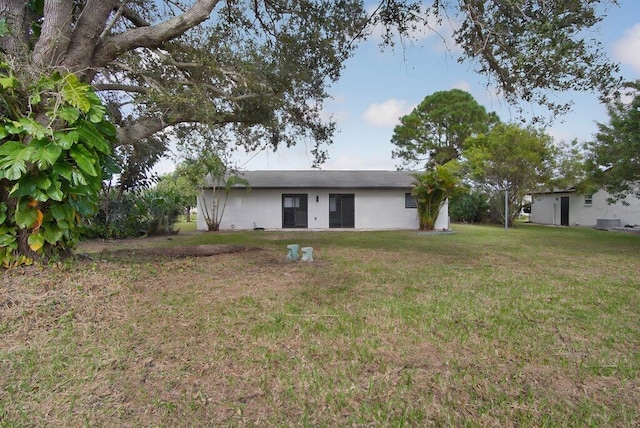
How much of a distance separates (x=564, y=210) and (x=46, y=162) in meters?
27.1

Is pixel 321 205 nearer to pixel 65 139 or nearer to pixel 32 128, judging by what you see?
pixel 65 139

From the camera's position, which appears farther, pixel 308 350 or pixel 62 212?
pixel 62 212

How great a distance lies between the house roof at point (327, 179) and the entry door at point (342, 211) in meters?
0.92

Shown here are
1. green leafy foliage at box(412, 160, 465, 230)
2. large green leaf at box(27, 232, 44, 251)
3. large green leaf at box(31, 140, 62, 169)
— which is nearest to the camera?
large green leaf at box(31, 140, 62, 169)

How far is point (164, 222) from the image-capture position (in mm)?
14547

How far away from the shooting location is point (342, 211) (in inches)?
738

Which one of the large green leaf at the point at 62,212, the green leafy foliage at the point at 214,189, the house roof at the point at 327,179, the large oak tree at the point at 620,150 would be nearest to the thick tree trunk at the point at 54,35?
the large green leaf at the point at 62,212

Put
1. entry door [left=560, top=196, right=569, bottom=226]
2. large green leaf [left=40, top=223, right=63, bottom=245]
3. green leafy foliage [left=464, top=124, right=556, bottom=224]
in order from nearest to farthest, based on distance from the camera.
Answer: large green leaf [left=40, top=223, right=63, bottom=245]
green leafy foliage [left=464, top=124, right=556, bottom=224]
entry door [left=560, top=196, right=569, bottom=226]

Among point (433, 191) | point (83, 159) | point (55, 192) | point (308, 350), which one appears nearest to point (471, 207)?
point (433, 191)

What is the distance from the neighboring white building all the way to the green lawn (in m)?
18.4

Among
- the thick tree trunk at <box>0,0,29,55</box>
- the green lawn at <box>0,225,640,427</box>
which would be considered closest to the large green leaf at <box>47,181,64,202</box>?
the green lawn at <box>0,225,640,427</box>

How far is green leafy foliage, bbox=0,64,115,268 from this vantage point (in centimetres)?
398

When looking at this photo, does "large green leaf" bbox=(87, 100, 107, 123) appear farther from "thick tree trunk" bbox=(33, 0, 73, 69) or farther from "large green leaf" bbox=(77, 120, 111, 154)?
"thick tree trunk" bbox=(33, 0, 73, 69)

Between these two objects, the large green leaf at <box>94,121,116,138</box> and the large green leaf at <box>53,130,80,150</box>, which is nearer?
the large green leaf at <box>53,130,80,150</box>
